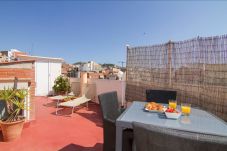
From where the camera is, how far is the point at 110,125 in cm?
232

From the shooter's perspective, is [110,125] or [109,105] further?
[109,105]

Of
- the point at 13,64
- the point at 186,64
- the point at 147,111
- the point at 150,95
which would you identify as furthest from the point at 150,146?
the point at 13,64

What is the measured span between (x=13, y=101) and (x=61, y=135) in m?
1.32

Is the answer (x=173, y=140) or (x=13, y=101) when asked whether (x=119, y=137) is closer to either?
(x=173, y=140)

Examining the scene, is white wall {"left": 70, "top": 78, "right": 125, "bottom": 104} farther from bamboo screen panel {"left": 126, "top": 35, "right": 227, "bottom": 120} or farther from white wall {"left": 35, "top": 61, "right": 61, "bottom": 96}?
white wall {"left": 35, "top": 61, "right": 61, "bottom": 96}

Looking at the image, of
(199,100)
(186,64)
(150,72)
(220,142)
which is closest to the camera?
(220,142)

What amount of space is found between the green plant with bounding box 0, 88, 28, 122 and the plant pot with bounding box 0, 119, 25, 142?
0.22 metres

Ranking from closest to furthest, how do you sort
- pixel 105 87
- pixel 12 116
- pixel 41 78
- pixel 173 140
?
1. pixel 173 140
2. pixel 12 116
3. pixel 105 87
4. pixel 41 78

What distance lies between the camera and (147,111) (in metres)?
2.37

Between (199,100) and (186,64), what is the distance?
86 centimetres

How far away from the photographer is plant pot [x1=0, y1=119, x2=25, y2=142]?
10.8 ft

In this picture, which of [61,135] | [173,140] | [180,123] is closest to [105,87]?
[61,135]

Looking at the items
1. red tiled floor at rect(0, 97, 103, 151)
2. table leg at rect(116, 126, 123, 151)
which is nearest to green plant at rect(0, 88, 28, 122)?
red tiled floor at rect(0, 97, 103, 151)

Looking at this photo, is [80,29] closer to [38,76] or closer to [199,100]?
[38,76]
